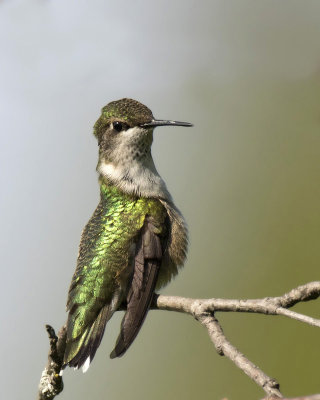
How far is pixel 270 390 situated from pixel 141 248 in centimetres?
160

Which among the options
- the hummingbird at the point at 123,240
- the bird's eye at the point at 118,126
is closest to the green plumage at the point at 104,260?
the hummingbird at the point at 123,240

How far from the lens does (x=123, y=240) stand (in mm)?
2994

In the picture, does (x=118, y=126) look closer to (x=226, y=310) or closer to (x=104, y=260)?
(x=104, y=260)

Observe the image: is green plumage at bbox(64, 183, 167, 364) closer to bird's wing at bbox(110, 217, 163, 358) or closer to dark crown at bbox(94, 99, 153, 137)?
bird's wing at bbox(110, 217, 163, 358)

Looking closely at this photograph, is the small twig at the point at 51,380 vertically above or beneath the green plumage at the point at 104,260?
beneath

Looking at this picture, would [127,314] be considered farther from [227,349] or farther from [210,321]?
[227,349]

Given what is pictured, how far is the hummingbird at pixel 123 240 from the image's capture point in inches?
112

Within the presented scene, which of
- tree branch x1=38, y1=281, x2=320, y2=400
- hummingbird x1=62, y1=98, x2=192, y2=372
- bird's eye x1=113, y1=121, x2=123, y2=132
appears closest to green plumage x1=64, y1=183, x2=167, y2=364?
hummingbird x1=62, y1=98, x2=192, y2=372

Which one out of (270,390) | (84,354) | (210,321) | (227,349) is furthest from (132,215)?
(270,390)

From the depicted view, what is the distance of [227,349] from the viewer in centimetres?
188

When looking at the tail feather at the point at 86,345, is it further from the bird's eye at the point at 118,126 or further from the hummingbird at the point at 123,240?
the bird's eye at the point at 118,126

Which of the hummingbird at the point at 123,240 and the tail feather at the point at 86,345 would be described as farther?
the hummingbird at the point at 123,240

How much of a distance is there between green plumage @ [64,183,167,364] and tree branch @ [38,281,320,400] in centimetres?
13

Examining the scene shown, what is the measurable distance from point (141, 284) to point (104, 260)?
0.21m
